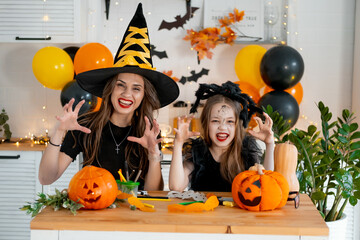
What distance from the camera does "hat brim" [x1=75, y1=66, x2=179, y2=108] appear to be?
2000 millimetres

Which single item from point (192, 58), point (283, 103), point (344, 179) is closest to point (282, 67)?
point (283, 103)

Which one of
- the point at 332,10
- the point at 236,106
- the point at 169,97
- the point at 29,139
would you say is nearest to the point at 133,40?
the point at 169,97

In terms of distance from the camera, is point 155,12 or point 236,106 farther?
point 155,12

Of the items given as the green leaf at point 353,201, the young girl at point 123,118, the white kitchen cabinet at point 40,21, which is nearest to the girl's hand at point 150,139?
the young girl at point 123,118

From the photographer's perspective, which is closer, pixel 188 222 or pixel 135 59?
pixel 188 222

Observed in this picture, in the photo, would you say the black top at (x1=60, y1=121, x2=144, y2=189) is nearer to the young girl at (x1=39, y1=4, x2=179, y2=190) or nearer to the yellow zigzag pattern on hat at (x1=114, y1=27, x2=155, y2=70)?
the young girl at (x1=39, y1=4, x2=179, y2=190)

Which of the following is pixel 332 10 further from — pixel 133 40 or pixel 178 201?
pixel 178 201

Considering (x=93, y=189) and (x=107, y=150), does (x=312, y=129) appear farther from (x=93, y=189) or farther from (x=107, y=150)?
(x=93, y=189)

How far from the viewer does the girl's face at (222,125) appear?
6.80 feet

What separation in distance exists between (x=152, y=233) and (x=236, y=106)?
1000 mm

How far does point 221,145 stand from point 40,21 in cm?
228

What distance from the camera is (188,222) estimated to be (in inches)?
51.7

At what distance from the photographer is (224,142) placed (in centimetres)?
209

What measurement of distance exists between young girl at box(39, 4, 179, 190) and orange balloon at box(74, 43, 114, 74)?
122 cm
